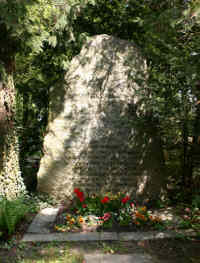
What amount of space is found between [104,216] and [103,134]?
1669mm

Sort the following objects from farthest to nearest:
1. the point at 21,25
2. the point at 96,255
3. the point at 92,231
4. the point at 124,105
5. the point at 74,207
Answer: the point at 124,105 < the point at 74,207 < the point at 21,25 < the point at 92,231 < the point at 96,255

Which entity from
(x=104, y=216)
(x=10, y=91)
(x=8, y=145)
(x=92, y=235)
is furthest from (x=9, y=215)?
(x=10, y=91)

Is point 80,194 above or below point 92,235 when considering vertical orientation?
above

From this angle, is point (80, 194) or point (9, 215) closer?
point (9, 215)

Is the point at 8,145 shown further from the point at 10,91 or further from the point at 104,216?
the point at 104,216

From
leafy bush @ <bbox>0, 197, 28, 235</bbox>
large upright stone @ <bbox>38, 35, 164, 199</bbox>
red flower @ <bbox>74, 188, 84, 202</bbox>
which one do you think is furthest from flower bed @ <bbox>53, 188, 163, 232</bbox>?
leafy bush @ <bbox>0, 197, 28, 235</bbox>

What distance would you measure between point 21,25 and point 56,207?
355cm

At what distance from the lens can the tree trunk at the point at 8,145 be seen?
17.2 ft

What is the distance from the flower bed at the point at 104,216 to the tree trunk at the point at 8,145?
119 centimetres

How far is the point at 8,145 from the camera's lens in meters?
5.38

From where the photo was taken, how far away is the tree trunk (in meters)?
5.24

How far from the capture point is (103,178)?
5.39 m

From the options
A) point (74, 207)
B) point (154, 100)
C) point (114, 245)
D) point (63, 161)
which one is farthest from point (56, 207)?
point (154, 100)

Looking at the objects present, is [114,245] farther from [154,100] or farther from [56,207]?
[154,100]
